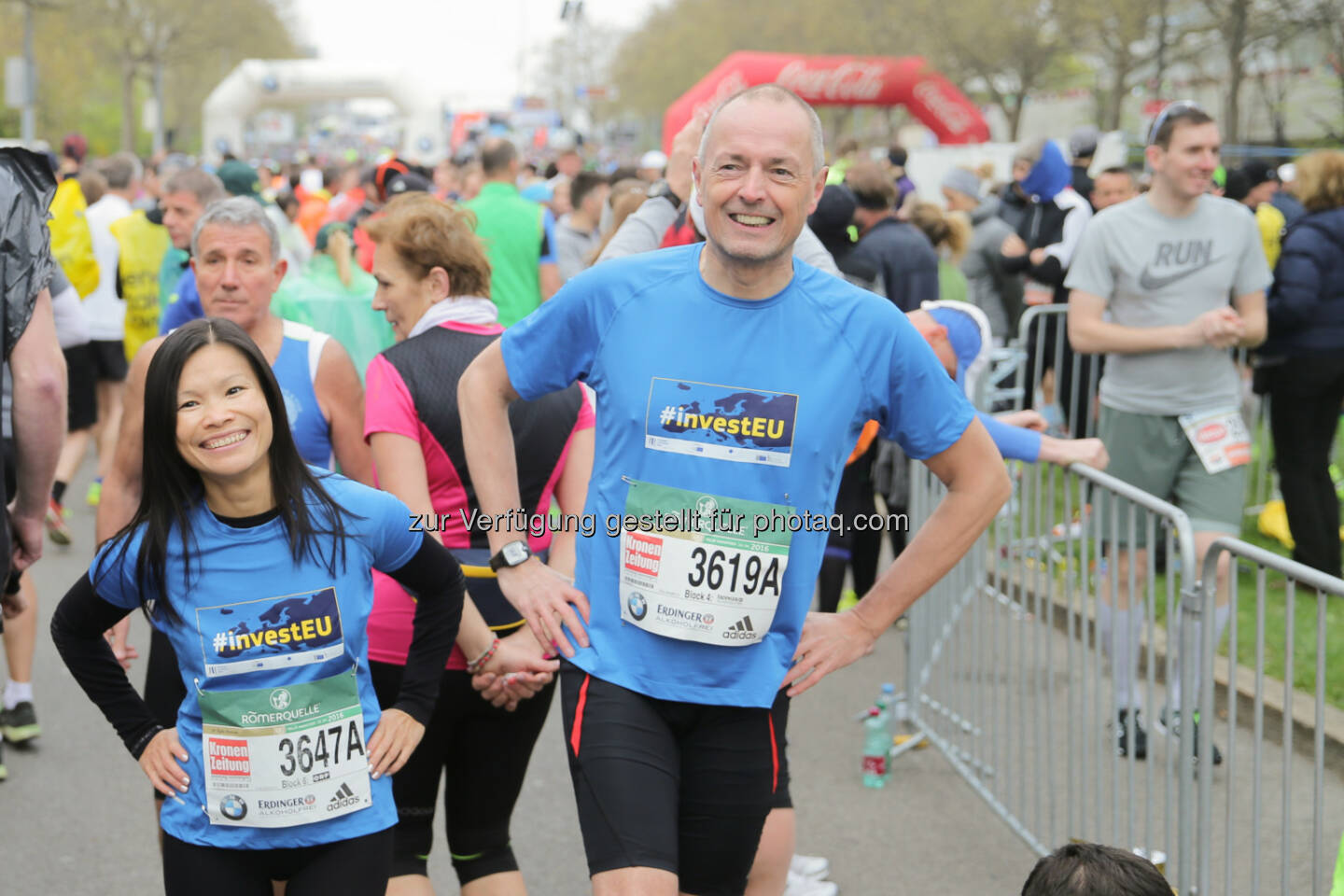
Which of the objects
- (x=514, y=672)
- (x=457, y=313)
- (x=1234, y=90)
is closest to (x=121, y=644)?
(x=514, y=672)

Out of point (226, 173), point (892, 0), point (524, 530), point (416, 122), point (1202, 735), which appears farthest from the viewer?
point (416, 122)

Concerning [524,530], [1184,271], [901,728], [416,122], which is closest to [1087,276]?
[1184,271]

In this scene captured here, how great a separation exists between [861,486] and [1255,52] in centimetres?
2338


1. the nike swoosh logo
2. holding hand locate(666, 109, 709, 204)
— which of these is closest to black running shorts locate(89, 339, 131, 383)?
holding hand locate(666, 109, 709, 204)

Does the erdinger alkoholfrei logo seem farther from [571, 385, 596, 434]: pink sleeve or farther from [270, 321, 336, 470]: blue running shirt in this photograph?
[270, 321, 336, 470]: blue running shirt

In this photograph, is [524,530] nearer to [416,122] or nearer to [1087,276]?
[1087,276]

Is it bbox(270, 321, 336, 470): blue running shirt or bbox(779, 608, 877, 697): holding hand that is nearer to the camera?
bbox(779, 608, 877, 697): holding hand

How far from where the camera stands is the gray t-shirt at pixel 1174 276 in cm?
569

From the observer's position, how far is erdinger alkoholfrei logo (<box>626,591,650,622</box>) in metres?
2.90

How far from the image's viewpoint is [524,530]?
11.5 feet

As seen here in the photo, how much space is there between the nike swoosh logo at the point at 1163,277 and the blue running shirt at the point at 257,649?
148 inches

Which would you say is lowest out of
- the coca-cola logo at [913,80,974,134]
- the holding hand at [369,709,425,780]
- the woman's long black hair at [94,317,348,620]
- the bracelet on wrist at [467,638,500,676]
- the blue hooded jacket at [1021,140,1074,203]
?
the holding hand at [369,709,425,780]

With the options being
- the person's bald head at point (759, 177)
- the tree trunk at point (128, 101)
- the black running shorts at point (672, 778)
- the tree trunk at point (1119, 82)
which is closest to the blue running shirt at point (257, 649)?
the black running shorts at point (672, 778)

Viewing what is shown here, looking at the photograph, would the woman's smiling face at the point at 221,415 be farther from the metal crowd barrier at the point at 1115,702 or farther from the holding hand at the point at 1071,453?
the holding hand at the point at 1071,453
